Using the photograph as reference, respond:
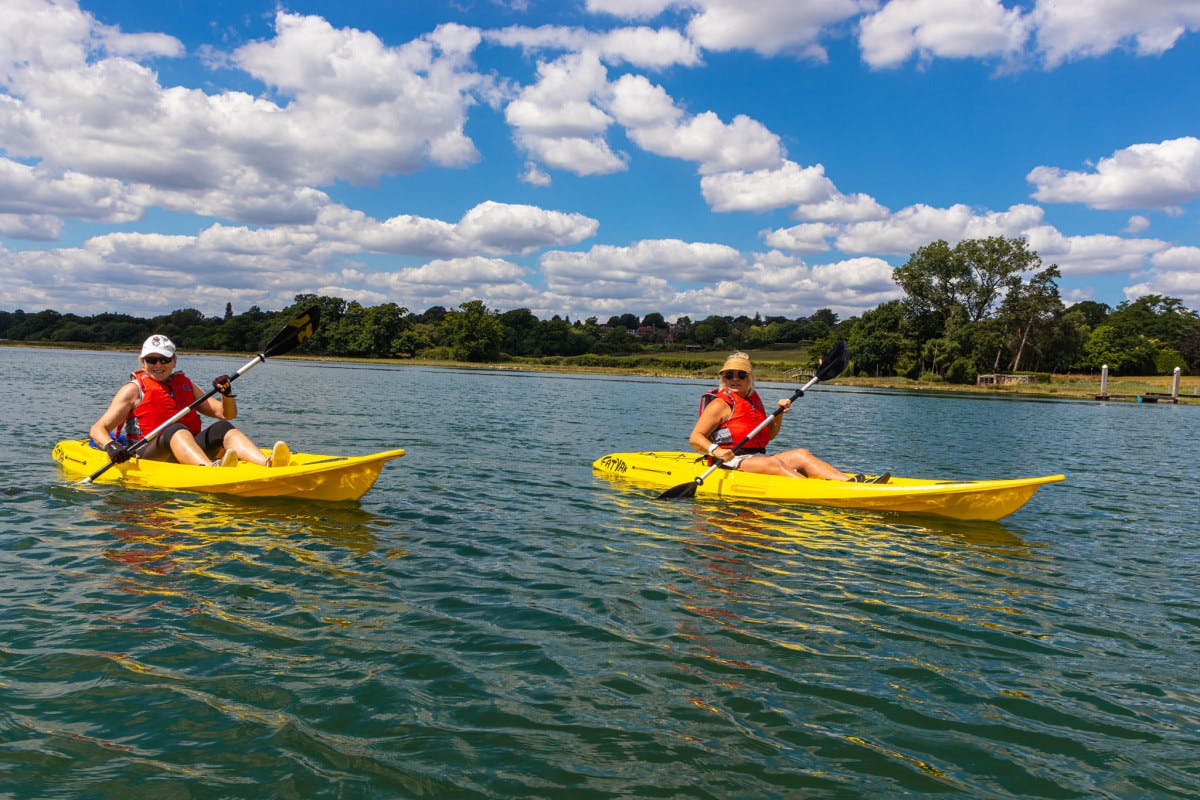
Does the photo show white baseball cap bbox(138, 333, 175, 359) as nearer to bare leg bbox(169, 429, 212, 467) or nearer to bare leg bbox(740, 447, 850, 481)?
bare leg bbox(169, 429, 212, 467)

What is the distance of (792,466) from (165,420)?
8.09 metres

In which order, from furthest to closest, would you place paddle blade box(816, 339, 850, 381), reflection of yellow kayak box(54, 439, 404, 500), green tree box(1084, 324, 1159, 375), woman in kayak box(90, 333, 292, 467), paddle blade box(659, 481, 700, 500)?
green tree box(1084, 324, 1159, 375)
paddle blade box(816, 339, 850, 381)
paddle blade box(659, 481, 700, 500)
woman in kayak box(90, 333, 292, 467)
reflection of yellow kayak box(54, 439, 404, 500)

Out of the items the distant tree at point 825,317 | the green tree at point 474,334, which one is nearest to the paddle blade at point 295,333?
the green tree at point 474,334

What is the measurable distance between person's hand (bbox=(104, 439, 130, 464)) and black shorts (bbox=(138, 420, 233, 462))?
52 centimetres

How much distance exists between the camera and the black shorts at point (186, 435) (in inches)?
368

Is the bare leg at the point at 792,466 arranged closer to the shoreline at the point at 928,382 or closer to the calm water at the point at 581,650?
the calm water at the point at 581,650

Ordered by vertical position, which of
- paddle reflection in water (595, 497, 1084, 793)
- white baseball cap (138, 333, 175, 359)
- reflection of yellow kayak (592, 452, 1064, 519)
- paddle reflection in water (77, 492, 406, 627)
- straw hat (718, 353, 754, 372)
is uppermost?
straw hat (718, 353, 754, 372)

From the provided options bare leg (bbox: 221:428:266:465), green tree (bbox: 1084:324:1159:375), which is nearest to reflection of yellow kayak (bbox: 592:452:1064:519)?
bare leg (bbox: 221:428:266:465)

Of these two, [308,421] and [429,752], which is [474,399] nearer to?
[308,421]

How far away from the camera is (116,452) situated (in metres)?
8.71

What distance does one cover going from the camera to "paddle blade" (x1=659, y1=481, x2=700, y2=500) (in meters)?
10.1

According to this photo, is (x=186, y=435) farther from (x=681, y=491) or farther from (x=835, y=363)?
(x=835, y=363)

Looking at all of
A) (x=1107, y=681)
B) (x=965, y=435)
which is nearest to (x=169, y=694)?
(x=1107, y=681)

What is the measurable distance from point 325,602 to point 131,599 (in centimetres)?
136
